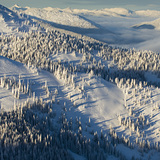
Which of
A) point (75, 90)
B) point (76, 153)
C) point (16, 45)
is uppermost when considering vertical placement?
point (16, 45)

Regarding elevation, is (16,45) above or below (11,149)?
above

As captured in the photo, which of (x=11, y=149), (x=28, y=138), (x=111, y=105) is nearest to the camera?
(x=11, y=149)

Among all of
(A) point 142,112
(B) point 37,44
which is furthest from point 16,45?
(A) point 142,112

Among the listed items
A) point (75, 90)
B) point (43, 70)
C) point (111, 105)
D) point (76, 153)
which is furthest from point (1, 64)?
point (76, 153)

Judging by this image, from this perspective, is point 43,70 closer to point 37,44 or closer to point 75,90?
point 75,90

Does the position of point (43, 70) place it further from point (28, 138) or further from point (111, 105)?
point (28, 138)

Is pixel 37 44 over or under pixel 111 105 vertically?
over

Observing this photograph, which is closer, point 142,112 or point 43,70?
point 142,112

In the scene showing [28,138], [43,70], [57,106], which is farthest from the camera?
[43,70]

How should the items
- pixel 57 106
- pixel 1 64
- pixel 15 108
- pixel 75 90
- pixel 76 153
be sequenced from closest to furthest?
pixel 76 153
pixel 15 108
pixel 57 106
pixel 75 90
pixel 1 64
